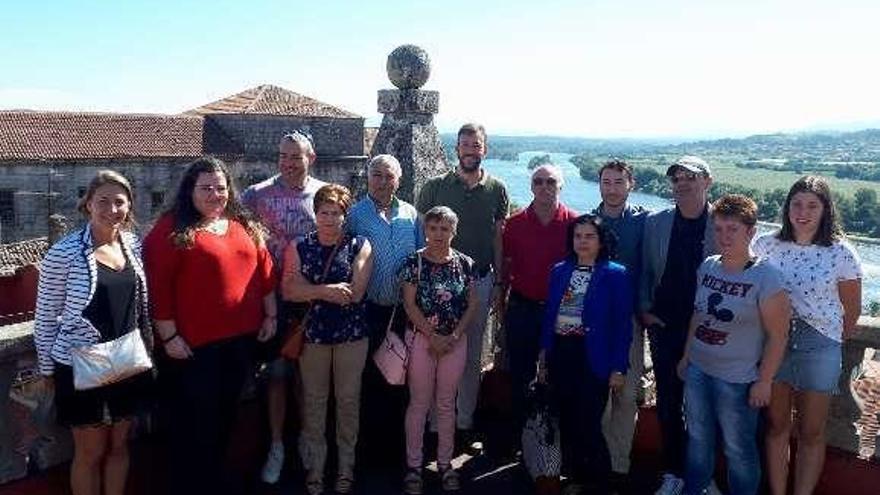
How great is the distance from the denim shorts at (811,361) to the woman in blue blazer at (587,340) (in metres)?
0.85

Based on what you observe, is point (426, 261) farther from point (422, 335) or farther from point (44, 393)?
point (44, 393)

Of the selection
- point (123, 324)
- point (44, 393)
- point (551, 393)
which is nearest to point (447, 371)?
point (551, 393)

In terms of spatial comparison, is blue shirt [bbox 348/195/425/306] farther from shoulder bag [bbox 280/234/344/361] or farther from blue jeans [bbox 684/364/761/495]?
blue jeans [bbox 684/364/761/495]

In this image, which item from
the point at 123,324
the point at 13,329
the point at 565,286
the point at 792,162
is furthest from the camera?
the point at 792,162

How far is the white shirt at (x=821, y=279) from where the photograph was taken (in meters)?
3.67

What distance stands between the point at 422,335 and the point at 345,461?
34.3 inches

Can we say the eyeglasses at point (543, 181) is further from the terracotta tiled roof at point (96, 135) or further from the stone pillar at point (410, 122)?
the terracotta tiled roof at point (96, 135)

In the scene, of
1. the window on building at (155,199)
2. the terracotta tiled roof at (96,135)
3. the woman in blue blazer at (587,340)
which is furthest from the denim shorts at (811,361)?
the window on building at (155,199)

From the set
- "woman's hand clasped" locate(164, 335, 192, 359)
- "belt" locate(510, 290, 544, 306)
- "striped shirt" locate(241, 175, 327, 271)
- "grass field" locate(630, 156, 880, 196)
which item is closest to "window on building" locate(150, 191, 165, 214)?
"striped shirt" locate(241, 175, 327, 271)

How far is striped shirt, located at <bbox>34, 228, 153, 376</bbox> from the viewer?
3.18m

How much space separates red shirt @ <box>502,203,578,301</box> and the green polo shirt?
182 millimetres

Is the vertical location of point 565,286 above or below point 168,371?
above

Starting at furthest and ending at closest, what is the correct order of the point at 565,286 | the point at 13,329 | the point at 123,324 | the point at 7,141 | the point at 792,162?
the point at 792,162 < the point at 7,141 < the point at 565,286 < the point at 13,329 < the point at 123,324

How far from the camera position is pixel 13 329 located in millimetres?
3584
